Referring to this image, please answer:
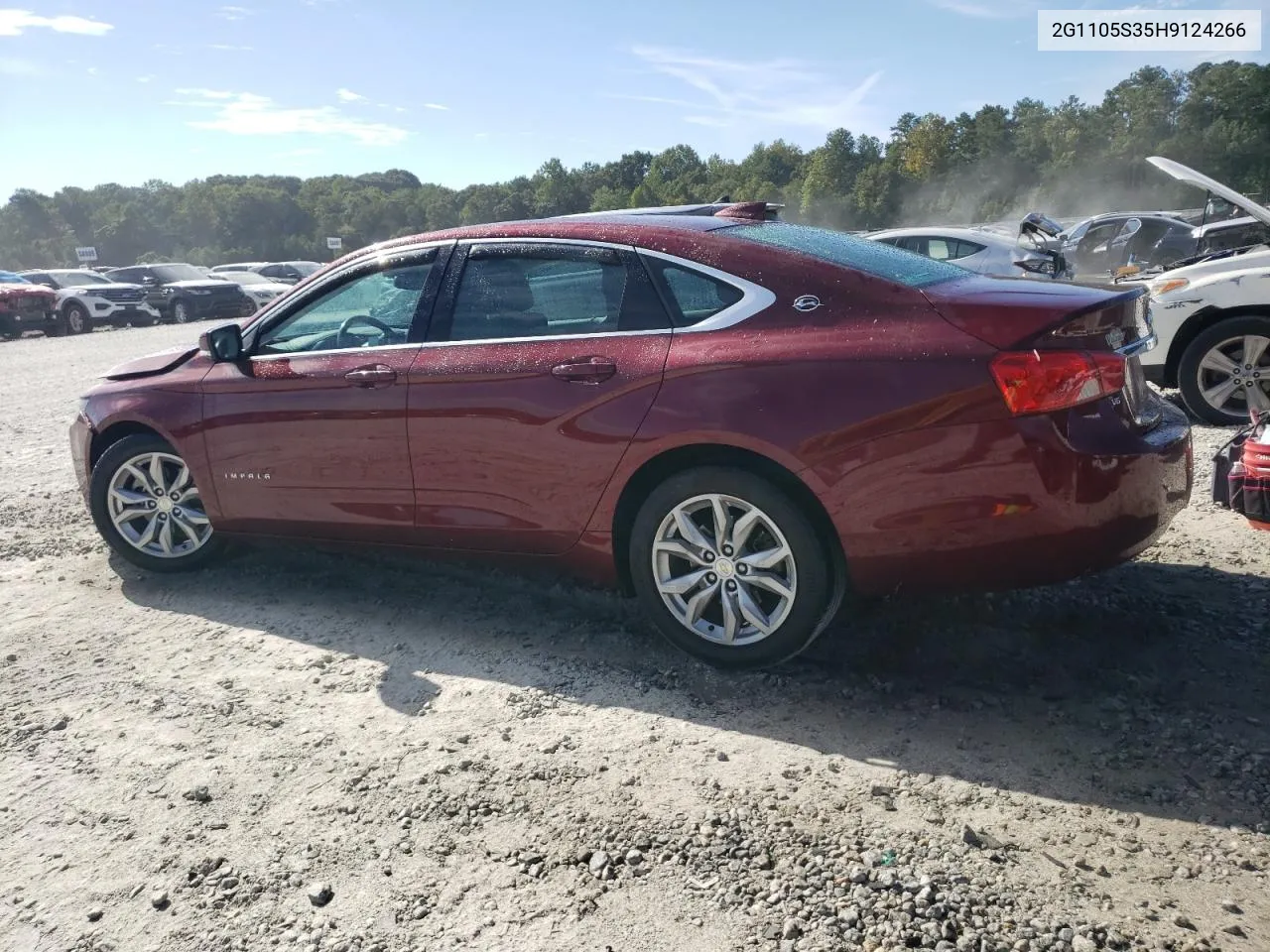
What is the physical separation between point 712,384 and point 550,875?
168 cm

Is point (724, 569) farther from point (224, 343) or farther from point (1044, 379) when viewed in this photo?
point (224, 343)

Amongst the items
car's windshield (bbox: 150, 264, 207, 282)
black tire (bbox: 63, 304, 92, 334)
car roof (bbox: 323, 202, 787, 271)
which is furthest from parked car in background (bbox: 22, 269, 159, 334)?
car roof (bbox: 323, 202, 787, 271)

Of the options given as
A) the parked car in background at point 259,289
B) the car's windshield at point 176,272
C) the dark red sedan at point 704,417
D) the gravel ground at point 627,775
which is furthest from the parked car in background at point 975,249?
the car's windshield at point 176,272

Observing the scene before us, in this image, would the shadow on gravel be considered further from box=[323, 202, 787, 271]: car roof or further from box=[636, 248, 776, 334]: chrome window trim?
box=[323, 202, 787, 271]: car roof

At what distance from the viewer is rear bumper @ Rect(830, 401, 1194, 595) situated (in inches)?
125

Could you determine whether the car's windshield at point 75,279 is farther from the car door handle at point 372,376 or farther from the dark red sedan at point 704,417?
the car door handle at point 372,376

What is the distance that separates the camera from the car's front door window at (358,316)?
440 centimetres

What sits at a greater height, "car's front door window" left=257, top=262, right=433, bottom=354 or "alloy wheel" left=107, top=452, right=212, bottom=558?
"car's front door window" left=257, top=262, right=433, bottom=354

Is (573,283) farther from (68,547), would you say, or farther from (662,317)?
(68,547)

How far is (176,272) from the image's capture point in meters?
32.3

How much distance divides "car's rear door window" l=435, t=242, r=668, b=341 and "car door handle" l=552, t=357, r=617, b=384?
0.13 meters

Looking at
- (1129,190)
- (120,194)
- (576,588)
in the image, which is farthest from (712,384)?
(120,194)

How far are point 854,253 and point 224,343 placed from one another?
2.85m

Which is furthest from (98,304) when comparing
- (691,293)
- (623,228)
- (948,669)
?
(948,669)
